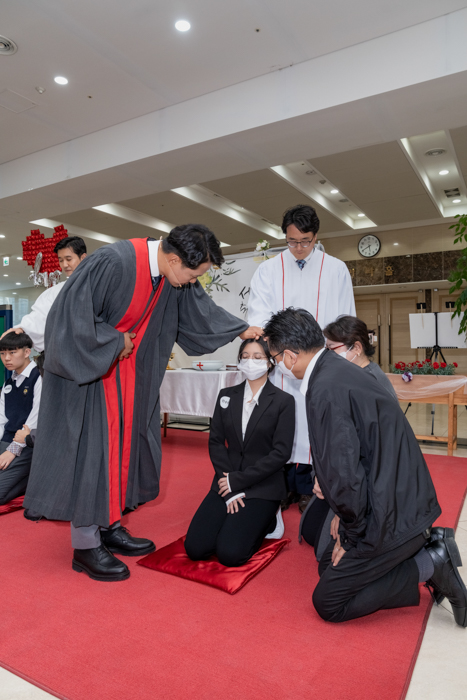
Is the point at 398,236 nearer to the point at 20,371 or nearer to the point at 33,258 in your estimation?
the point at 33,258

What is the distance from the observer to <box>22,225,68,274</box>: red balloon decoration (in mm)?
4124

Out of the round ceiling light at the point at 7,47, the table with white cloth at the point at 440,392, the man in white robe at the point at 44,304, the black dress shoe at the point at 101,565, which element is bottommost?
the black dress shoe at the point at 101,565

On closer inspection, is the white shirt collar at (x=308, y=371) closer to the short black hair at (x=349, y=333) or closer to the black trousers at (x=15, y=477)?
the short black hair at (x=349, y=333)

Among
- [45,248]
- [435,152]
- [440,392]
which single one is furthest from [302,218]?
[435,152]

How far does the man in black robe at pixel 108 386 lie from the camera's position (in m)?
1.91

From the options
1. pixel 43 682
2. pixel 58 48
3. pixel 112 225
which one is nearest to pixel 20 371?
pixel 43 682

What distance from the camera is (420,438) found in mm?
4988

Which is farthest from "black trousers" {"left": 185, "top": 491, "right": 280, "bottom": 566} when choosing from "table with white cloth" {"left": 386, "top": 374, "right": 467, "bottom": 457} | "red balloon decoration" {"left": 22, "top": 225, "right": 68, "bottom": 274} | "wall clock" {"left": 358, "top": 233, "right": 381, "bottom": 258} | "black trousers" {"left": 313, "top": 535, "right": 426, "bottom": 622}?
"wall clock" {"left": 358, "top": 233, "right": 381, "bottom": 258}

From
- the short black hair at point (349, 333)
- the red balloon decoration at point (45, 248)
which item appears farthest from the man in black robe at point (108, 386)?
the red balloon decoration at point (45, 248)

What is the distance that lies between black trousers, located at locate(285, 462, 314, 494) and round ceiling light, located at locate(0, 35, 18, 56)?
4.08 m

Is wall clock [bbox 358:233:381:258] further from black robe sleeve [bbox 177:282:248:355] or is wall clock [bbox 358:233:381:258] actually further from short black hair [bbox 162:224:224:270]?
short black hair [bbox 162:224:224:270]

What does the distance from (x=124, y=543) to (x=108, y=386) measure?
75 centimetres

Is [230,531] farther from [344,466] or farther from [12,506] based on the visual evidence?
[12,506]

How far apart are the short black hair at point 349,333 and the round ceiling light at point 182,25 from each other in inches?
117
